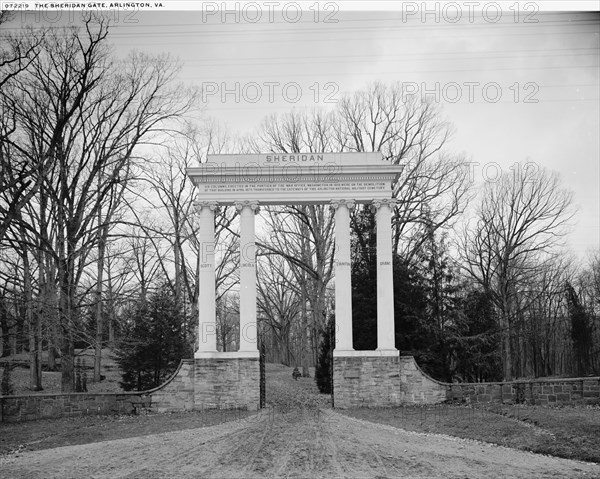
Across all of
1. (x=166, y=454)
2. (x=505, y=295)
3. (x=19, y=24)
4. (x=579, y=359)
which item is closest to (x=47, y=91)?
(x=19, y=24)

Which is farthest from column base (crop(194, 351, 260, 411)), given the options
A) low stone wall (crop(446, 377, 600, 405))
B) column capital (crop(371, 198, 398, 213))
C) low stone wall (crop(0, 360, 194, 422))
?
column capital (crop(371, 198, 398, 213))

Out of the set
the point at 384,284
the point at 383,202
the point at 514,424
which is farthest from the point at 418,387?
the point at 383,202

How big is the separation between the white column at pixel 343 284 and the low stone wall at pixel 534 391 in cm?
325

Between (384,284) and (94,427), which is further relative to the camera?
(384,284)

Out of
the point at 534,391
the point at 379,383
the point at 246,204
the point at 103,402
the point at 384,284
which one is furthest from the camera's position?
the point at 246,204

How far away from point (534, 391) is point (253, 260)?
8626mm

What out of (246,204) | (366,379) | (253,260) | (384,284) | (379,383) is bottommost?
(379,383)

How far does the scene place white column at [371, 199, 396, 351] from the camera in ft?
59.4

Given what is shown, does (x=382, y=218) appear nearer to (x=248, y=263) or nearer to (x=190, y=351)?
(x=248, y=263)

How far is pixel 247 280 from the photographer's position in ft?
60.5

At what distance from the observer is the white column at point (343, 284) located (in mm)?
18109

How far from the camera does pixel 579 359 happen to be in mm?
31578

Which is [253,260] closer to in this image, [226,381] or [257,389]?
[226,381]

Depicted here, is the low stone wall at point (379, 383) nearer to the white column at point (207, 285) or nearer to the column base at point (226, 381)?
the column base at point (226, 381)
